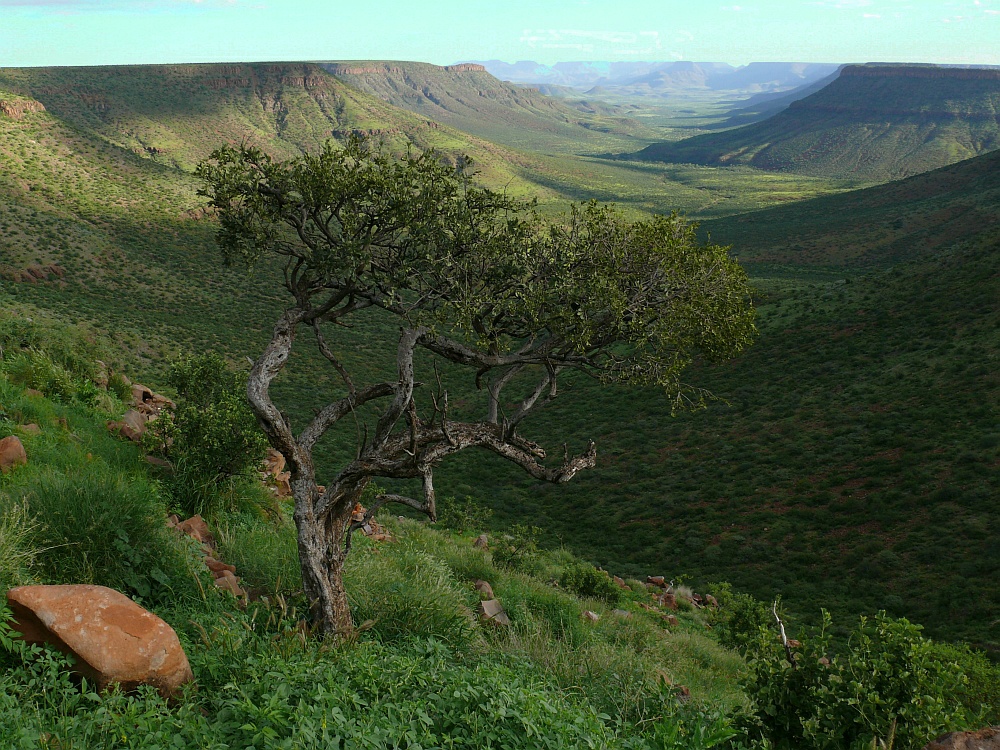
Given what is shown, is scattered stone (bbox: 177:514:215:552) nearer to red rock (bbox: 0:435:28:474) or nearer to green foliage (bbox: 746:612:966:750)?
red rock (bbox: 0:435:28:474)

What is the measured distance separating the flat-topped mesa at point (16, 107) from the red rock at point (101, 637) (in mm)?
80176

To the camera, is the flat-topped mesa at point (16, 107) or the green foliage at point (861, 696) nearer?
the green foliage at point (861, 696)

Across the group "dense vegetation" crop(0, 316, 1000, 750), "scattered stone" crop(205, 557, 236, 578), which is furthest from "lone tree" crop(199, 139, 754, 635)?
"scattered stone" crop(205, 557, 236, 578)

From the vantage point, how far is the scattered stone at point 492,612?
873 cm

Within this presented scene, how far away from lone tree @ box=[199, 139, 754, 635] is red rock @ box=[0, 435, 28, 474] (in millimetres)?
3550

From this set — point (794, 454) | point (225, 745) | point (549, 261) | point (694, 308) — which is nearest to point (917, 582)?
point (794, 454)

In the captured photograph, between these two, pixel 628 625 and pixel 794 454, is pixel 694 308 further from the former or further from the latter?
pixel 794 454

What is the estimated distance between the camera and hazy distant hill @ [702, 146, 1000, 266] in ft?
216

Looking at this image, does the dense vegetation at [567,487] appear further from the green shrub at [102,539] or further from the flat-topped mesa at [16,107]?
the flat-topped mesa at [16,107]

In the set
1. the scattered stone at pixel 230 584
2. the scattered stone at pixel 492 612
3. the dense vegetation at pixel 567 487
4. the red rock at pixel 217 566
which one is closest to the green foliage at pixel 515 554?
the dense vegetation at pixel 567 487

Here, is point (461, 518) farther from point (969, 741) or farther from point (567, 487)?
point (969, 741)

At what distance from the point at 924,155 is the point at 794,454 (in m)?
176

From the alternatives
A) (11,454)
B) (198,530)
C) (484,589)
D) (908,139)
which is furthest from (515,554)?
(908,139)

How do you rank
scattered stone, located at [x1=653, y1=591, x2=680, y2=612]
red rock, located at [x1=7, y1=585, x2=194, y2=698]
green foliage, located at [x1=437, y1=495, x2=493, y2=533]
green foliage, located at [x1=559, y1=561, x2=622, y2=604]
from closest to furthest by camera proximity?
red rock, located at [x1=7, y1=585, x2=194, y2=698]
green foliage, located at [x1=559, y1=561, x2=622, y2=604]
scattered stone, located at [x1=653, y1=591, x2=680, y2=612]
green foliage, located at [x1=437, y1=495, x2=493, y2=533]
